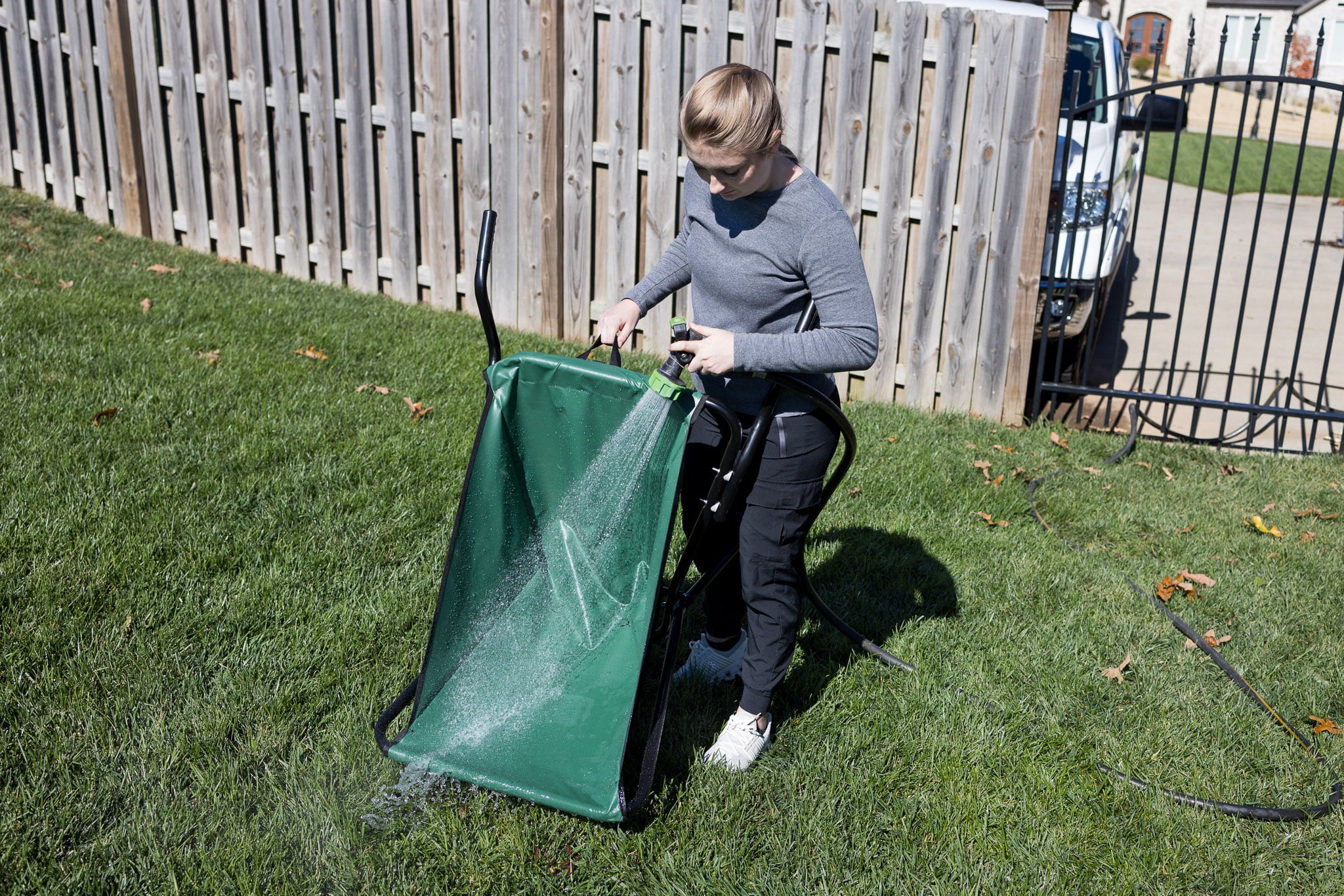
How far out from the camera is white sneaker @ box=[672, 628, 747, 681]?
3240 mm

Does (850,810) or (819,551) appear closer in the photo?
(850,810)

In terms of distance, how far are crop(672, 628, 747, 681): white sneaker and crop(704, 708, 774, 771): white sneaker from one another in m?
0.34

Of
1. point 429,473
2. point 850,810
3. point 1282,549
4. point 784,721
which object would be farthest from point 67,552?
point 1282,549

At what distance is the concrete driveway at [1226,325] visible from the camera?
557 cm

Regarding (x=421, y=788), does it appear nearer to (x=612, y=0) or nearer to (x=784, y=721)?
(x=784, y=721)

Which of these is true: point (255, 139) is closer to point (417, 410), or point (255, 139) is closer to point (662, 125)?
point (662, 125)

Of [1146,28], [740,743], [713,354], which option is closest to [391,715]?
[740,743]

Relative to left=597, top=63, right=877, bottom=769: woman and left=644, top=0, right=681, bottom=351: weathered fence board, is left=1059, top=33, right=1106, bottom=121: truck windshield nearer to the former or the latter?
left=644, top=0, right=681, bottom=351: weathered fence board

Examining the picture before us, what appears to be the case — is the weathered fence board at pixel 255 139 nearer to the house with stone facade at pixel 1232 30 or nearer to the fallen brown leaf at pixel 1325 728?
the fallen brown leaf at pixel 1325 728

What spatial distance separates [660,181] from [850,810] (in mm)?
3647

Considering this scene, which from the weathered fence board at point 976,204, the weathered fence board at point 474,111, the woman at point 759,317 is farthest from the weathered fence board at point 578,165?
the woman at point 759,317

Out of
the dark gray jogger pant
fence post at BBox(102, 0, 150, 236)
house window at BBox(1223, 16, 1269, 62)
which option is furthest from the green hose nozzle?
house window at BBox(1223, 16, 1269, 62)

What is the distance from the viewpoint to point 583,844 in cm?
257

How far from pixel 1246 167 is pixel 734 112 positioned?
17869 millimetres
